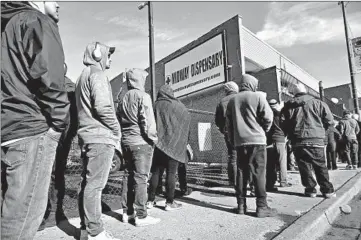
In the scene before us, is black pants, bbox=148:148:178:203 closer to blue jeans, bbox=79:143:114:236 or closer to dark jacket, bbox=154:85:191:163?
dark jacket, bbox=154:85:191:163

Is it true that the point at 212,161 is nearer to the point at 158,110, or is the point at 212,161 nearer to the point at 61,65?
the point at 158,110

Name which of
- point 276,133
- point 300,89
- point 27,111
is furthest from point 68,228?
point 300,89

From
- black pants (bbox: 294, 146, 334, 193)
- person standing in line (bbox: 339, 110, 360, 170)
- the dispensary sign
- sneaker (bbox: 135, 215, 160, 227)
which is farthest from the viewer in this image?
the dispensary sign

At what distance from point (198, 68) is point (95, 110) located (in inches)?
489

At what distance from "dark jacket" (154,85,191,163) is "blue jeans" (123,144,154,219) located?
630mm

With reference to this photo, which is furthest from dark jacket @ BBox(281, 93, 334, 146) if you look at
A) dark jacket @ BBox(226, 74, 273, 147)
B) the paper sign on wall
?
the paper sign on wall

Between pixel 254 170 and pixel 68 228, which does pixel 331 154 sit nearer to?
pixel 254 170

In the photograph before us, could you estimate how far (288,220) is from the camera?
3.35 meters

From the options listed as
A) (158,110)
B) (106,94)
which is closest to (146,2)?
(158,110)

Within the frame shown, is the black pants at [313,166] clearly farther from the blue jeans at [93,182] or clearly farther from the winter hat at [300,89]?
the blue jeans at [93,182]

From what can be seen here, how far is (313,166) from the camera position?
186 inches

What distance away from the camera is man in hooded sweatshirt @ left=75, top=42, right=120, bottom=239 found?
2662mm

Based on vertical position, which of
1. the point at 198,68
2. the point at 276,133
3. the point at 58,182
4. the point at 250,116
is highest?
the point at 198,68

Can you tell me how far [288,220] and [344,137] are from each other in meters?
7.29
